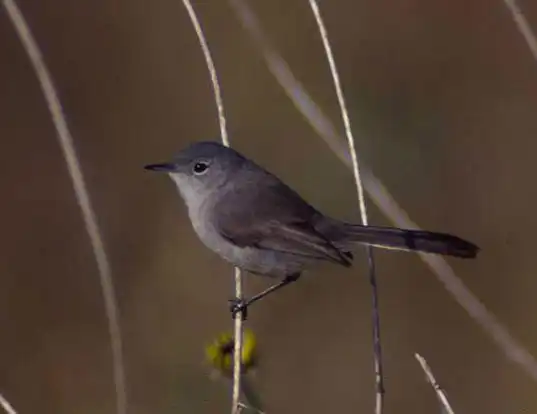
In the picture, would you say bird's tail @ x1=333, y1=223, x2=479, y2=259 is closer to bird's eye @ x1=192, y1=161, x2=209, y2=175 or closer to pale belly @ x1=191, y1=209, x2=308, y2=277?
pale belly @ x1=191, y1=209, x2=308, y2=277

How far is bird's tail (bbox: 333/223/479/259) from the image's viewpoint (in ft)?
8.47

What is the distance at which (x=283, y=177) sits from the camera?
4.41 m

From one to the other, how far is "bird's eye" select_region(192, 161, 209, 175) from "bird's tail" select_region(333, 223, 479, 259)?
50 centimetres

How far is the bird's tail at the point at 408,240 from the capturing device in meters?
2.58

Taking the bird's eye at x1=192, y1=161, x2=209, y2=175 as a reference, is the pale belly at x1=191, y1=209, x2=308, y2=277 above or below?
below

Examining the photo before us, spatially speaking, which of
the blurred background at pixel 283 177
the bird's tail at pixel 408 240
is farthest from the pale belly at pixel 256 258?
the blurred background at pixel 283 177

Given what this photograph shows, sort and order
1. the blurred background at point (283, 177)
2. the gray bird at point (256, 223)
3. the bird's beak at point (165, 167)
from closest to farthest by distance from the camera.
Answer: the gray bird at point (256, 223) → the bird's beak at point (165, 167) → the blurred background at point (283, 177)

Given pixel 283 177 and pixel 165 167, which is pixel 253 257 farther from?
pixel 283 177

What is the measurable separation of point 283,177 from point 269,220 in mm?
1413

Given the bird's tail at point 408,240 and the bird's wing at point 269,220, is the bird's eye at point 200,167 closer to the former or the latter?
the bird's wing at point 269,220

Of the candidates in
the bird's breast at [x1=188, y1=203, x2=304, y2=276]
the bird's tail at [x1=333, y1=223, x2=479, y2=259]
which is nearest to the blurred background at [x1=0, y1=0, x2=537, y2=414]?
the bird's breast at [x1=188, y1=203, x2=304, y2=276]

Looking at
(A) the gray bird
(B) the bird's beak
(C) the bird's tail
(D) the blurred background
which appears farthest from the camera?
(D) the blurred background

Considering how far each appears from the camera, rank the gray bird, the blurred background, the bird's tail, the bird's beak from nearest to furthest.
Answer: the bird's tail
the gray bird
the bird's beak
the blurred background

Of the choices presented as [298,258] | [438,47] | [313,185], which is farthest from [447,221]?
[298,258]
